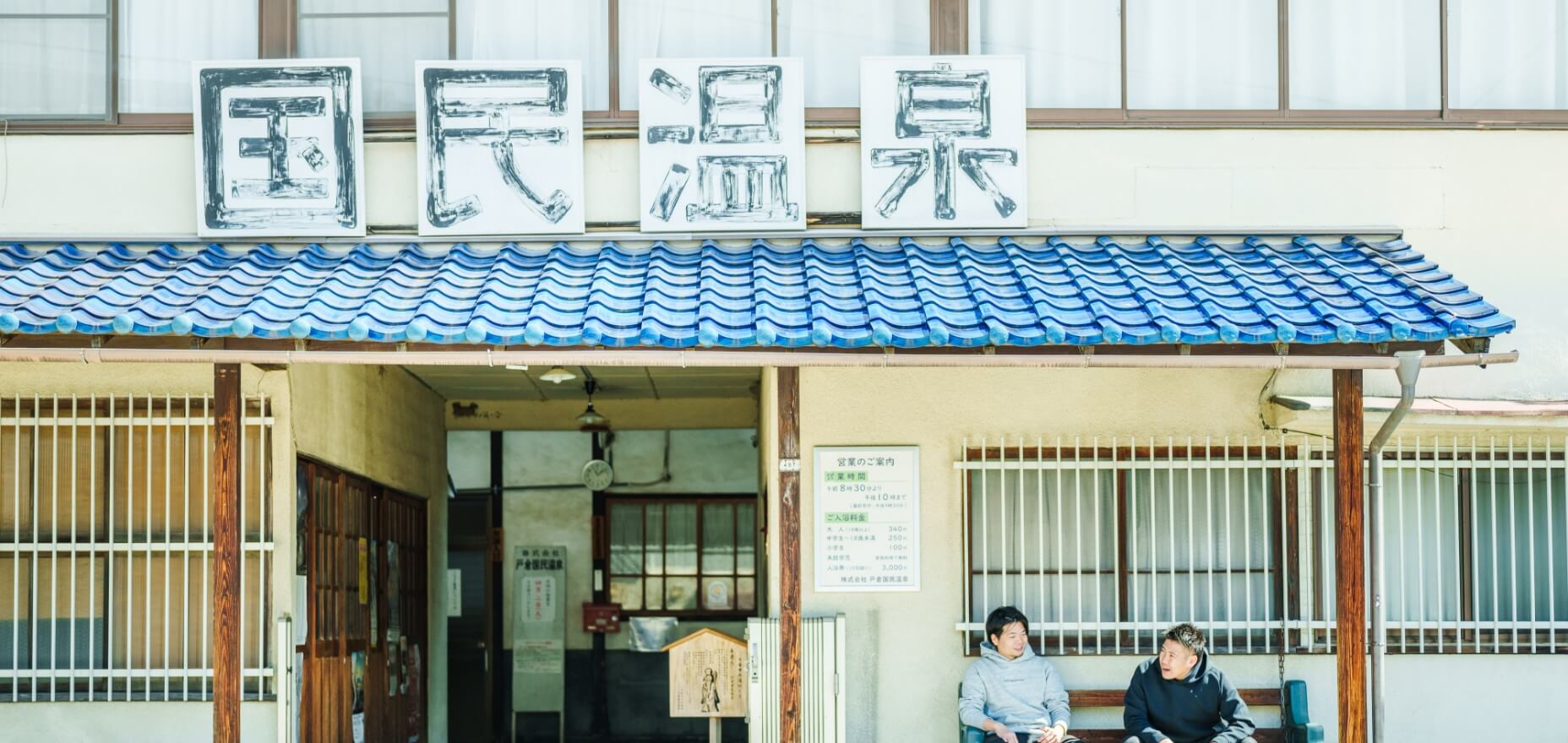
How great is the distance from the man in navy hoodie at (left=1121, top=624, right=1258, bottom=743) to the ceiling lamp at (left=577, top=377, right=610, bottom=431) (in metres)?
6.40

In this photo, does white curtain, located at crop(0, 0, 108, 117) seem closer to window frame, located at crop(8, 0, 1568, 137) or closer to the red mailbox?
window frame, located at crop(8, 0, 1568, 137)

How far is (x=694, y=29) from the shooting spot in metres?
9.44

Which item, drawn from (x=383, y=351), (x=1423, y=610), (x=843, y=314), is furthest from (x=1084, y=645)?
(x=383, y=351)

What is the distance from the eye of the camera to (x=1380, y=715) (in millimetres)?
8195

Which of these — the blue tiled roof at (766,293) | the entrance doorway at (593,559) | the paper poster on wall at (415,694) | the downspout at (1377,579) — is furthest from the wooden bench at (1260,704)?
the entrance doorway at (593,559)

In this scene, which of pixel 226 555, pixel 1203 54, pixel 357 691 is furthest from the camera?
pixel 357 691

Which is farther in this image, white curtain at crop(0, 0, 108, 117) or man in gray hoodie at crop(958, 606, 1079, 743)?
white curtain at crop(0, 0, 108, 117)

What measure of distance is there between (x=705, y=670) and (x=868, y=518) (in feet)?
4.46

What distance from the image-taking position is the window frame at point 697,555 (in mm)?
15641

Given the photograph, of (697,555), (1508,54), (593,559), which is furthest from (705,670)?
(593,559)

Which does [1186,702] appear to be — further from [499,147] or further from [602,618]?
[602,618]

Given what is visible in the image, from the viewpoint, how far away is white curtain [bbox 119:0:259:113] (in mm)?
9336

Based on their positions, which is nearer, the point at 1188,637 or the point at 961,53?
the point at 1188,637

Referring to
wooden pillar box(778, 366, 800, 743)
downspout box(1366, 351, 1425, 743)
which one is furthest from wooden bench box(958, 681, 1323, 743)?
wooden pillar box(778, 366, 800, 743)
